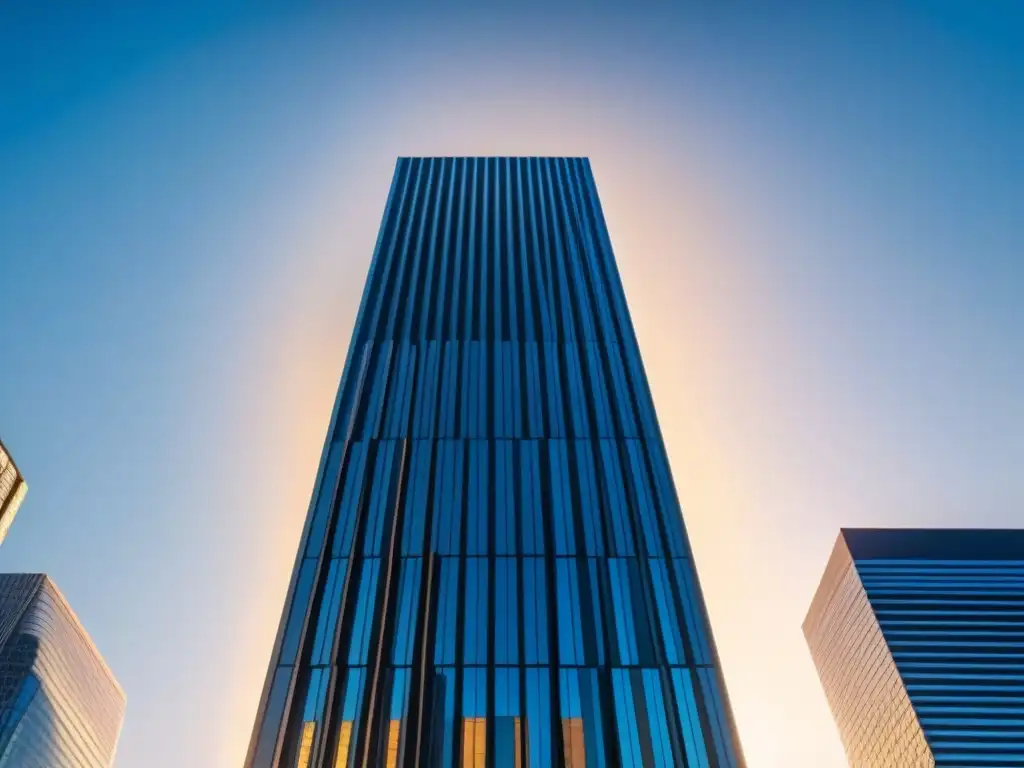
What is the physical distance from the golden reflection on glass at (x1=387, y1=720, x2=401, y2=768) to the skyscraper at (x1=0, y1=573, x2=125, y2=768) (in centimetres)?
10670

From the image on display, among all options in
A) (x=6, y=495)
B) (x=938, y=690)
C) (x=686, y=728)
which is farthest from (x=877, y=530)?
(x=6, y=495)

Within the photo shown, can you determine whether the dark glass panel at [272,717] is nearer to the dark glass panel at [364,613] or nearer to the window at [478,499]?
the dark glass panel at [364,613]

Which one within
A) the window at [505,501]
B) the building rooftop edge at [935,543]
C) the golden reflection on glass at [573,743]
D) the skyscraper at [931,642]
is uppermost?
the building rooftop edge at [935,543]

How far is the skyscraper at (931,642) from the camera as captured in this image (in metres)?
82.7

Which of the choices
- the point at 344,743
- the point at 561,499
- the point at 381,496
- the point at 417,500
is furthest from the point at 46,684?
the point at 561,499

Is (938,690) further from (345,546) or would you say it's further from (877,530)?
A: (345,546)

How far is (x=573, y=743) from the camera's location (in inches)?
1379

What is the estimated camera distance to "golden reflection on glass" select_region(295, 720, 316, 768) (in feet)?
113

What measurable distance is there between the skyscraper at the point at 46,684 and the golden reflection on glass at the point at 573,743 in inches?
4438

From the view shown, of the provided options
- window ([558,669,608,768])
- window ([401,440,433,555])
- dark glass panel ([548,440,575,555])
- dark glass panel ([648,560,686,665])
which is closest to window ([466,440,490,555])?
window ([401,440,433,555])

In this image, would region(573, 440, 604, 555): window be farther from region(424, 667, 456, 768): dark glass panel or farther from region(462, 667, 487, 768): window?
region(424, 667, 456, 768): dark glass panel

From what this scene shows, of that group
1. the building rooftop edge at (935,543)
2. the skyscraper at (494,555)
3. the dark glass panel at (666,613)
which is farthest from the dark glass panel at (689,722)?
the building rooftop edge at (935,543)

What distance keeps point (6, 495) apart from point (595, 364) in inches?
2375

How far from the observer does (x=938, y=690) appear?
8575cm
